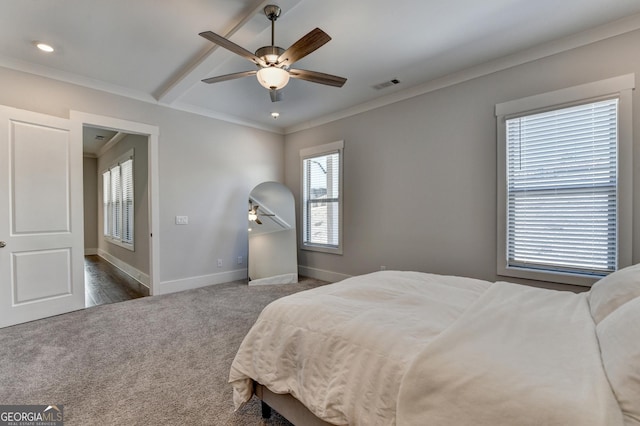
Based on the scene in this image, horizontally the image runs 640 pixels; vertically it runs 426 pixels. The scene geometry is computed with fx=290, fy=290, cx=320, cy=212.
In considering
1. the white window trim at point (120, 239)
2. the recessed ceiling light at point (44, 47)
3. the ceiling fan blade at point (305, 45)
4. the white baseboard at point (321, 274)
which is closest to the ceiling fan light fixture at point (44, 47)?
the recessed ceiling light at point (44, 47)

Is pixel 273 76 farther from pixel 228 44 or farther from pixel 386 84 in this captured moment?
pixel 386 84

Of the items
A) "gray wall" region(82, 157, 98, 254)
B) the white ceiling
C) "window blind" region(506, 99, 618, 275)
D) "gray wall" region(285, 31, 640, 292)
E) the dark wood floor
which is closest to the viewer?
the white ceiling

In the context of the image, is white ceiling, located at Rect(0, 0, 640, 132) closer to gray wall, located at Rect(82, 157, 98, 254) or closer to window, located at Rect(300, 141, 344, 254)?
window, located at Rect(300, 141, 344, 254)

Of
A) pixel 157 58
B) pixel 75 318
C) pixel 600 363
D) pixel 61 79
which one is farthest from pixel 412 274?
pixel 61 79

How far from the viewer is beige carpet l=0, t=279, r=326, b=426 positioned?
1739 mm

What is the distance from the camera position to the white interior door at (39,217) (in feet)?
9.80

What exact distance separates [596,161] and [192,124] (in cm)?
487

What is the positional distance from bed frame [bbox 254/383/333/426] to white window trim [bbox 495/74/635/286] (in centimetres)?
264

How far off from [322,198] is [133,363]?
3407 millimetres

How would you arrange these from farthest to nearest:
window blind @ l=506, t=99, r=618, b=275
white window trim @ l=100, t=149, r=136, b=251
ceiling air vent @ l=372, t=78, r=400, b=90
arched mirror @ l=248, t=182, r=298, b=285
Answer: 1. white window trim @ l=100, t=149, r=136, b=251
2. arched mirror @ l=248, t=182, r=298, b=285
3. ceiling air vent @ l=372, t=78, r=400, b=90
4. window blind @ l=506, t=99, r=618, b=275

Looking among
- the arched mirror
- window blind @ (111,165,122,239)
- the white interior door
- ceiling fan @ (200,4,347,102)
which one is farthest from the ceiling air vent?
window blind @ (111,165,122,239)

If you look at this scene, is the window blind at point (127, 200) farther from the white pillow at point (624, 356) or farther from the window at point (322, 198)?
the white pillow at point (624, 356)

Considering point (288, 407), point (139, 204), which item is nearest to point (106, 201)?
point (139, 204)

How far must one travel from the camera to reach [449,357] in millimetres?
979
